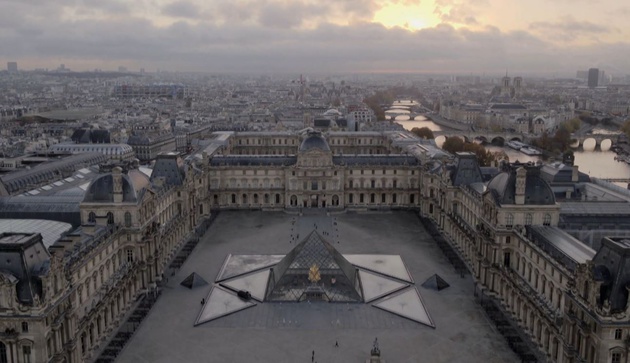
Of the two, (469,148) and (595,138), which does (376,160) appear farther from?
(595,138)

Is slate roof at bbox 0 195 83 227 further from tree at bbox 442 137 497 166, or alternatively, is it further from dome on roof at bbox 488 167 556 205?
tree at bbox 442 137 497 166

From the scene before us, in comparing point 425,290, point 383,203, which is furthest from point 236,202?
point 425,290

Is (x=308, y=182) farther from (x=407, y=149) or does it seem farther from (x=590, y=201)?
(x=590, y=201)

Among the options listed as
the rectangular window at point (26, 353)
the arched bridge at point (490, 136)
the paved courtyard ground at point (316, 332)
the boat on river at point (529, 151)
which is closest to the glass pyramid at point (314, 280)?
the paved courtyard ground at point (316, 332)

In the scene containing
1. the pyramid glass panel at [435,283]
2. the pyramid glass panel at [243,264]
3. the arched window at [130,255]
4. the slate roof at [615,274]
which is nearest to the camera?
the slate roof at [615,274]

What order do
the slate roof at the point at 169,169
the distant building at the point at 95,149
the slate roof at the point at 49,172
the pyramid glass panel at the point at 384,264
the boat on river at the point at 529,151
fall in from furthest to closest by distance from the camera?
the boat on river at the point at 529,151, the distant building at the point at 95,149, the slate roof at the point at 49,172, the slate roof at the point at 169,169, the pyramid glass panel at the point at 384,264

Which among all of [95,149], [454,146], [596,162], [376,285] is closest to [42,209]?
[376,285]

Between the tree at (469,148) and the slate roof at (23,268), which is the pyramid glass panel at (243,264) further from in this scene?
the tree at (469,148)

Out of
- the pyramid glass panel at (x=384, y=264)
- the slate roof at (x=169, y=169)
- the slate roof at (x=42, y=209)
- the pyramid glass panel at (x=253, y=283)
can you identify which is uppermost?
the slate roof at (x=169, y=169)
